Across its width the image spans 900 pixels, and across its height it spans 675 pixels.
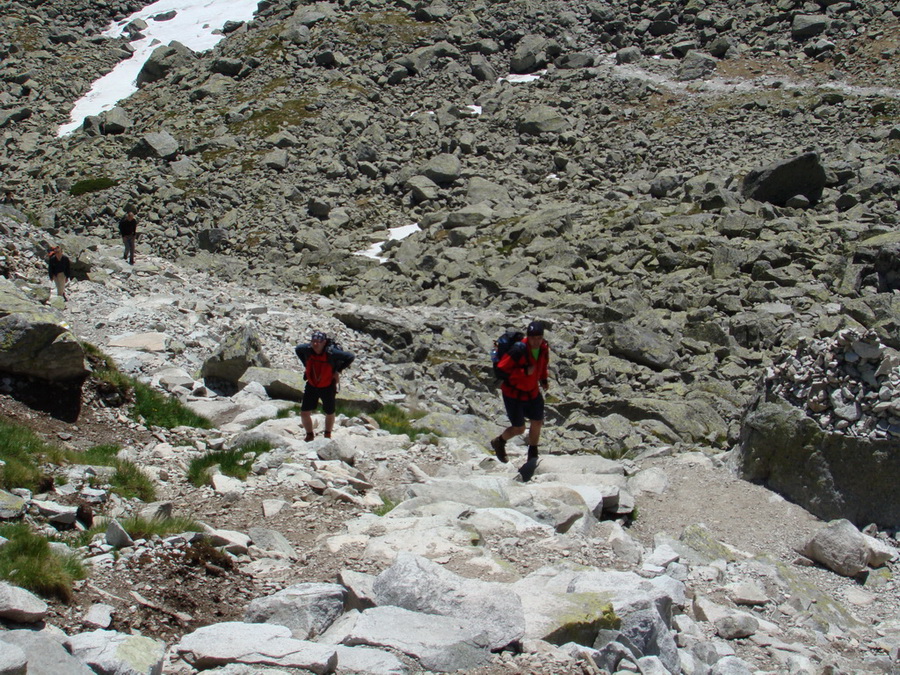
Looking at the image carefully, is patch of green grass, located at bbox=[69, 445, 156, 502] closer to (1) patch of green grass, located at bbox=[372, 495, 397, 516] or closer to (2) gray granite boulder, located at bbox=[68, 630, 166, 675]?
(1) patch of green grass, located at bbox=[372, 495, 397, 516]

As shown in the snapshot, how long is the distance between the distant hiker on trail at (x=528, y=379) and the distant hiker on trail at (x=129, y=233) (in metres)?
17.9

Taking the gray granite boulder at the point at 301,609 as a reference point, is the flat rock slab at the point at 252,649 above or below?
above

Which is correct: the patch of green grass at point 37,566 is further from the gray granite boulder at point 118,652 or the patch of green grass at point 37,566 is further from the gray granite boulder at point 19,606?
the gray granite boulder at point 118,652

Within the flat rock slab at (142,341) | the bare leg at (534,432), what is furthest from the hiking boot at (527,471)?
the flat rock slab at (142,341)

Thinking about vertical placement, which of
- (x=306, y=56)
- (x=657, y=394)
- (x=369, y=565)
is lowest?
(x=657, y=394)

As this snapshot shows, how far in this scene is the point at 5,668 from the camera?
12.3 feet

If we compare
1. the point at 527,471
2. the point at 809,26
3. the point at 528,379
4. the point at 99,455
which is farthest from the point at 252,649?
the point at 809,26

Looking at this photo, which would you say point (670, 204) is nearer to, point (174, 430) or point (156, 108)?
point (174, 430)

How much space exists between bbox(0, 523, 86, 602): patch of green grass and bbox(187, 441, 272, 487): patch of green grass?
309cm

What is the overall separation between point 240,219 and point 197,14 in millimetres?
37801

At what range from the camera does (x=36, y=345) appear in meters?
10.1

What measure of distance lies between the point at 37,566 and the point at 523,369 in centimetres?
642

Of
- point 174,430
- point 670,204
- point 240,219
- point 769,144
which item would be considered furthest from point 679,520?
point 769,144

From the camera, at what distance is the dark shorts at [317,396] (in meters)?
11.0
